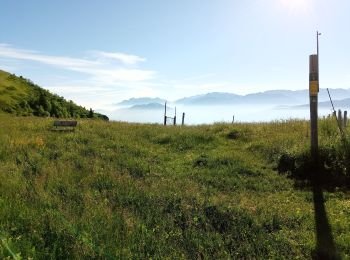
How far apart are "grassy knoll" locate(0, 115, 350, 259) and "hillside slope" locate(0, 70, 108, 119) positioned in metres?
38.4

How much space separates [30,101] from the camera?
58.6 meters

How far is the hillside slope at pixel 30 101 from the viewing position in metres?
54.8

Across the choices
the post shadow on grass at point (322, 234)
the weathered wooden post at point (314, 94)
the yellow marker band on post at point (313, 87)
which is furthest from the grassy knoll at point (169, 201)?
the yellow marker band on post at point (313, 87)

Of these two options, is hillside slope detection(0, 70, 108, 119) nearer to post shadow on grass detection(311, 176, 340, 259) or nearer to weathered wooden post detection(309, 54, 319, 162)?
weathered wooden post detection(309, 54, 319, 162)

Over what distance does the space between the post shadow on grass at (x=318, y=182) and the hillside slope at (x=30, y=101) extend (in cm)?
4447

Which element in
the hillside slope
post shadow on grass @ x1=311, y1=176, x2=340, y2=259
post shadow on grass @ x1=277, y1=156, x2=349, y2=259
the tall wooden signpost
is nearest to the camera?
post shadow on grass @ x1=311, y1=176, x2=340, y2=259

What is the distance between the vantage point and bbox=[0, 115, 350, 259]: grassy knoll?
24.3ft

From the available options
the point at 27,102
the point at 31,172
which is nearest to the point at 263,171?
the point at 31,172

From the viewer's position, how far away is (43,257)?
6578 millimetres

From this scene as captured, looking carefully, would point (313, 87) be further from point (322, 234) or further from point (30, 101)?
Answer: point (30, 101)

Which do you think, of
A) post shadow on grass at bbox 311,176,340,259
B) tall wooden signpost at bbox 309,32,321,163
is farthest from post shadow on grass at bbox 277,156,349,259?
tall wooden signpost at bbox 309,32,321,163

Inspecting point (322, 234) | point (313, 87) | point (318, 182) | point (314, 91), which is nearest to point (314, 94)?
point (314, 91)

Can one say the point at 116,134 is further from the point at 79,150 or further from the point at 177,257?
the point at 177,257

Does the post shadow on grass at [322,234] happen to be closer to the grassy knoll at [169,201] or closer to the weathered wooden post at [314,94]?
the grassy knoll at [169,201]
